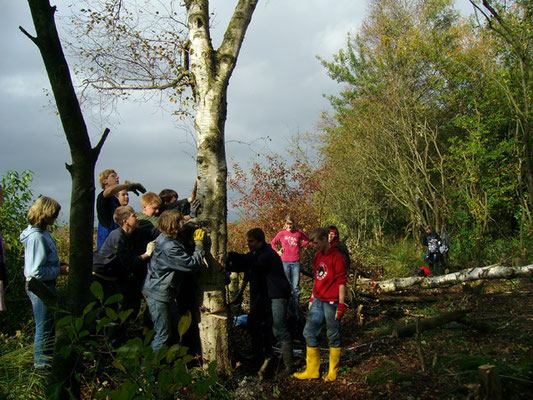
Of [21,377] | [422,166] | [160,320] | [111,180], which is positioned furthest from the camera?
[422,166]

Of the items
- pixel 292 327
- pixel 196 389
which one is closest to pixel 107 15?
pixel 292 327

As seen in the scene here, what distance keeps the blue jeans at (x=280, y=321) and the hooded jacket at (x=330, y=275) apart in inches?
16.8

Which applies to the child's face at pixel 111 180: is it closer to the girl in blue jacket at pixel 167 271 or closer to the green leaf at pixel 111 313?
the girl in blue jacket at pixel 167 271

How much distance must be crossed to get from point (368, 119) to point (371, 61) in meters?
3.94

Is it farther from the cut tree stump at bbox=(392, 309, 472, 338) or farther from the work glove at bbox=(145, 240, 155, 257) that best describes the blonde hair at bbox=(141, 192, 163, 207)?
the cut tree stump at bbox=(392, 309, 472, 338)

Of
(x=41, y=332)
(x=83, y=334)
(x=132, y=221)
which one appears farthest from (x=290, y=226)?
(x=83, y=334)

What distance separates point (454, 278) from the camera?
820 centimetres

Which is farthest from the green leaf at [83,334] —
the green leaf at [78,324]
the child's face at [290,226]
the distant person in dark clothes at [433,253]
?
the distant person in dark clothes at [433,253]

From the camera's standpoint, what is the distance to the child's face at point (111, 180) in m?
4.96

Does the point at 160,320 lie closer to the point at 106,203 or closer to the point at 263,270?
the point at 263,270

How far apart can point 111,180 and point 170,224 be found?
3.98 ft

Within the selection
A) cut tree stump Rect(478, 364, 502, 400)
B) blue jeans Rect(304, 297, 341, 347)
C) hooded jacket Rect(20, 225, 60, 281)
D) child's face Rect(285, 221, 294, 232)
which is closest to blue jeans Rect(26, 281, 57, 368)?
hooded jacket Rect(20, 225, 60, 281)

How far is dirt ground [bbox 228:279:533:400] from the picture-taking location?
151 inches

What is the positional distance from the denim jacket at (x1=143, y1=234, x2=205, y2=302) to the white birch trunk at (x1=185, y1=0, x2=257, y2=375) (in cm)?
30
